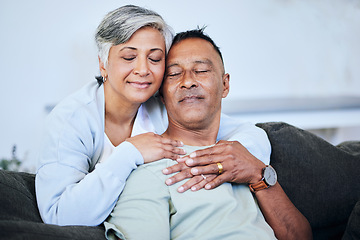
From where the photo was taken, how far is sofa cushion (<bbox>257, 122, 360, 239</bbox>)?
1.91 metres

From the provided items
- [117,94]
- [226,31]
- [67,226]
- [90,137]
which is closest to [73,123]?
[90,137]

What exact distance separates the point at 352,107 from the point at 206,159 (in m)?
3.07

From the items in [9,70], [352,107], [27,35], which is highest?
[27,35]

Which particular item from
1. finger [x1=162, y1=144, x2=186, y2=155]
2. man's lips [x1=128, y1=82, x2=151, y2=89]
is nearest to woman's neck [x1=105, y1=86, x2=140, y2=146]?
man's lips [x1=128, y1=82, x2=151, y2=89]

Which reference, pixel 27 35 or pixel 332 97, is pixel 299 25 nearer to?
pixel 332 97

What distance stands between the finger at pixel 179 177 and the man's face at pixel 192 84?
9.4 inches

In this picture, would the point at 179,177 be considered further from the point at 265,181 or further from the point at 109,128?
the point at 109,128

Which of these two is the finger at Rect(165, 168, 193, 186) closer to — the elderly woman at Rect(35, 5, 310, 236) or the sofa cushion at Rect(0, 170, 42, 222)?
the elderly woman at Rect(35, 5, 310, 236)

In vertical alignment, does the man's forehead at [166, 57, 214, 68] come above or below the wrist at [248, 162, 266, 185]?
above

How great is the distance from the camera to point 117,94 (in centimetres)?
183

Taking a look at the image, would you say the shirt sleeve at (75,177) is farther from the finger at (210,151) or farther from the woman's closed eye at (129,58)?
the woman's closed eye at (129,58)

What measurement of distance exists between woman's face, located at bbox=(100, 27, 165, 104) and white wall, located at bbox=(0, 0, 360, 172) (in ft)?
6.27

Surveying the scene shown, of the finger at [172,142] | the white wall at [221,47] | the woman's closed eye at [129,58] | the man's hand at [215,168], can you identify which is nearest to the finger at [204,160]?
the man's hand at [215,168]

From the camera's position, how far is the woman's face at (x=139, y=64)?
170cm
